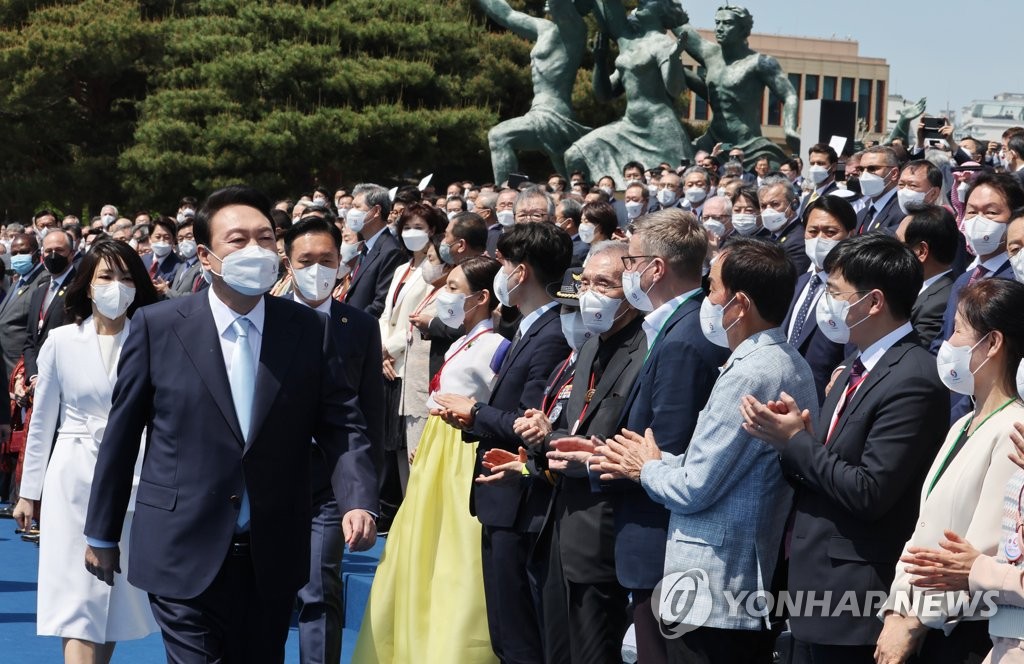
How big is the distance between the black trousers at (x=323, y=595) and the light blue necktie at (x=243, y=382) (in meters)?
1.54

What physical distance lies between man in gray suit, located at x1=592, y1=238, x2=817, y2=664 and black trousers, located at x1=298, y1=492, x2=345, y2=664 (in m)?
1.83

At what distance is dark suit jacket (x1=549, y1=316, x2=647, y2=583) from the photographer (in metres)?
4.76

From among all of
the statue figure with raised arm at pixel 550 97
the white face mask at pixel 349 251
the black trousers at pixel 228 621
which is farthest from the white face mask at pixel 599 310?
the statue figure with raised arm at pixel 550 97

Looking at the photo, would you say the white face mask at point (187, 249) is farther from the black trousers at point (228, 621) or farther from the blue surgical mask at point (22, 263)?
the black trousers at point (228, 621)

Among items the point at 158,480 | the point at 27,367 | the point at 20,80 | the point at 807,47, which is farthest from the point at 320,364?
the point at 807,47

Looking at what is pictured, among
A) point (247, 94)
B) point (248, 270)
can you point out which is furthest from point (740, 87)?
point (248, 270)

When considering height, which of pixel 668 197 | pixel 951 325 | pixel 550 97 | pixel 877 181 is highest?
pixel 550 97

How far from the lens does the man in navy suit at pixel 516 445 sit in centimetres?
545

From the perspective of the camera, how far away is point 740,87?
20594mm

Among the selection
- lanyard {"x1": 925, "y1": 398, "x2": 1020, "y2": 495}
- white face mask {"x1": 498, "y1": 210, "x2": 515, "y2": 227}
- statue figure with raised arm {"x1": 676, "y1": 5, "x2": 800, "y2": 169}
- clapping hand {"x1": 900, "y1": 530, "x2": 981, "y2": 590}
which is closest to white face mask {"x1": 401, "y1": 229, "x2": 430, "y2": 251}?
white face mask {"x1": 498, "y1": 210, "x2": 515, "y2": 227}

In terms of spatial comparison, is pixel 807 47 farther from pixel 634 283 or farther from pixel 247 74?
pixel 634 283

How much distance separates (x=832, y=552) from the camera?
13.1ft

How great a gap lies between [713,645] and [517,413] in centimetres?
151

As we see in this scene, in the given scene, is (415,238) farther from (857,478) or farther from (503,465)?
(857,478)
